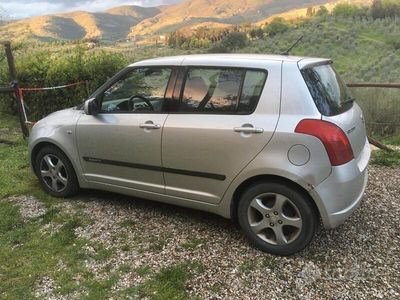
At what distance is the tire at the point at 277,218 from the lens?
3588 mm

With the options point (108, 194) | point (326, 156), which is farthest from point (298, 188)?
point (108, 194)

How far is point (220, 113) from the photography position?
385 cm

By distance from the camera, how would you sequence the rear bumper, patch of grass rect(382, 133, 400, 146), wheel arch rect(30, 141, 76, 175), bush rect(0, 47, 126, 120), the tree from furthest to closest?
the tree, bush rect(0, 47, 126, 120), patch of grass rect(382, 133, 400, 146), wheel arch rect(30, 141, 76, 175), the rear bumper

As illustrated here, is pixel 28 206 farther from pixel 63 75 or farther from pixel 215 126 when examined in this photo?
pixel 63 75

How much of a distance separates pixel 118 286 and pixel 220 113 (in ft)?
5.67

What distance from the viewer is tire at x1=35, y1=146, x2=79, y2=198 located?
200 inches

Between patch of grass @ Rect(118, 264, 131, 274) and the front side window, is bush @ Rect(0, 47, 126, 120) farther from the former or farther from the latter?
patch of grass @ Rect(118, 264, 131, 274)

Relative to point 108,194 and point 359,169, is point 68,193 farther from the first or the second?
point 359,169

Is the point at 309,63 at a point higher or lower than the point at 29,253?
higher

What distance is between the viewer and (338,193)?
349 cm

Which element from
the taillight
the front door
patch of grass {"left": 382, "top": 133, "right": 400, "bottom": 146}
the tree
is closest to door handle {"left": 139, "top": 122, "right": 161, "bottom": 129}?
the front door

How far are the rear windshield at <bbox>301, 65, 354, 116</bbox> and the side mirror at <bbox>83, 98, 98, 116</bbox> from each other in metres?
2.28

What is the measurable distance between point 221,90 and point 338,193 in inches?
54.4

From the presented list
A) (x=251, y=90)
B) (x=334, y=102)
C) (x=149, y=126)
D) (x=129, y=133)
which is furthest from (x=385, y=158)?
(x=129, y=133)
